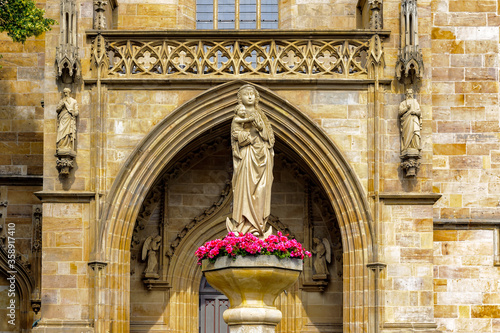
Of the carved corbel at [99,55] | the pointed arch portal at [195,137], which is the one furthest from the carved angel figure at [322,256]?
the carved corbel at [99,55]

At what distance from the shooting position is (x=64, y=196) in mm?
19875

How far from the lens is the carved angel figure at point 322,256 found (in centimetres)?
2130

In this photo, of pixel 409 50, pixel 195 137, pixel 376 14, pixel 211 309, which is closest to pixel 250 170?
pixel 195 137

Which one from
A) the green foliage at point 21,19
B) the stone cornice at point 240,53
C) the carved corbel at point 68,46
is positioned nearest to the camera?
the green foliage at point 21,19

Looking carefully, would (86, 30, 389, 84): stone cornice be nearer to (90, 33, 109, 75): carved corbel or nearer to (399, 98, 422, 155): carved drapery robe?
(90, 33, 109, 75): carved corbel

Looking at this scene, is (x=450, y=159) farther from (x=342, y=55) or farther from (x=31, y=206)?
(x=31, y=206)

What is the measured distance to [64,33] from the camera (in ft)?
66.0

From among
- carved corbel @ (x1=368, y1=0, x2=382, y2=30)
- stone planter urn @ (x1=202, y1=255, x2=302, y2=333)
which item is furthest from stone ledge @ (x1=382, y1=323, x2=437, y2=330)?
carved corbel @ (x1=368, y1=0, x2=382, y2=30)

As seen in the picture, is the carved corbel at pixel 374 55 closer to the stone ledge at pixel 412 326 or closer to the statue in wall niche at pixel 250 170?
the statue in wall niche at pixel 250 170

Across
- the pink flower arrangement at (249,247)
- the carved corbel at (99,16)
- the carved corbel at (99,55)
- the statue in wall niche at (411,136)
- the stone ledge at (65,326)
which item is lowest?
the stone ledge at (65,326)

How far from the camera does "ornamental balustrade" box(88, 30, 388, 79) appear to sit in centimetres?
2044

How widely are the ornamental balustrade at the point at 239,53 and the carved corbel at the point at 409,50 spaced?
1.32ft

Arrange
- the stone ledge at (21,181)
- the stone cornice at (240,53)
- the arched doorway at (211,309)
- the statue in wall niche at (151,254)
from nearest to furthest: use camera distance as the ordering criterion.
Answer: the stone cornice at (240,53) < the statue in wall niche at (151,254) < the arched doorway at (211,309) < the stone ledge at (21,181)

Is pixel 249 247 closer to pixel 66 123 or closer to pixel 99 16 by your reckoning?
pixel 66 123
